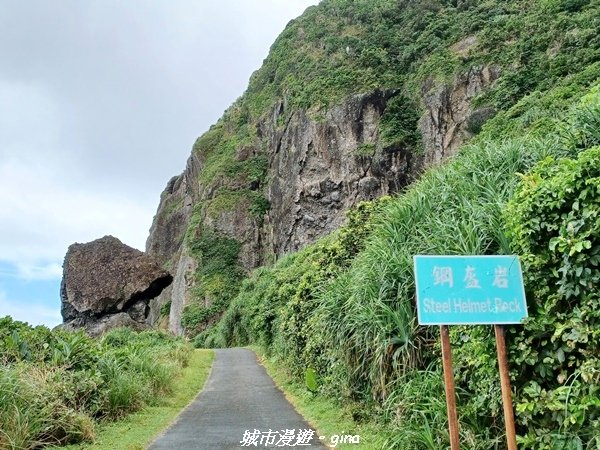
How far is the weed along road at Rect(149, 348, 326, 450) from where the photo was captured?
7.00 m

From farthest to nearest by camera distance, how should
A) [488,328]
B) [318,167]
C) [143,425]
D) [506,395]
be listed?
[318,167]
[143,425]
[488,328]
[506,395]

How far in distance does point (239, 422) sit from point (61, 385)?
9.55 feet

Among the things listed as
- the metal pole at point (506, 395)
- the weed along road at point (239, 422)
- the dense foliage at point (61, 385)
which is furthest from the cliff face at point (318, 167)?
the metal pole at point (506, 395)

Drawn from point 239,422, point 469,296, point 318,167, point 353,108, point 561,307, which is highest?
point 353,108

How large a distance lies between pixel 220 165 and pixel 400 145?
22702 millimetres

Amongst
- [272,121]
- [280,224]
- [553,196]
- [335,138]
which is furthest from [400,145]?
[553,196]

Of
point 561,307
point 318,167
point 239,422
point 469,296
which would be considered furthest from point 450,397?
point 318,167

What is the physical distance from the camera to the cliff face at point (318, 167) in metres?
30.9

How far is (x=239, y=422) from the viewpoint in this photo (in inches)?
336

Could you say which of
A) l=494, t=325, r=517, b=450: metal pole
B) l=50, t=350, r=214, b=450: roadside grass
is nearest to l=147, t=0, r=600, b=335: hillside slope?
l=50, t=350, r=214, b=450: roadside grass

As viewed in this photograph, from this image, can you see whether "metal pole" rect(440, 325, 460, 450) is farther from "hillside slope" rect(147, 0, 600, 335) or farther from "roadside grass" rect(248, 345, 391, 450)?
"hillside slope" rect(147, 0, 600, 335)

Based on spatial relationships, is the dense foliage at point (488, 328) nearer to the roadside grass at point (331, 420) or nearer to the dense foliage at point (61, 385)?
the roadside grass at point (331, 420)

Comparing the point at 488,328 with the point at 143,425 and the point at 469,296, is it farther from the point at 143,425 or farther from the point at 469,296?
the point at 143,425

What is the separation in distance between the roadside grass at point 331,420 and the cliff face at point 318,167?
21569mm
